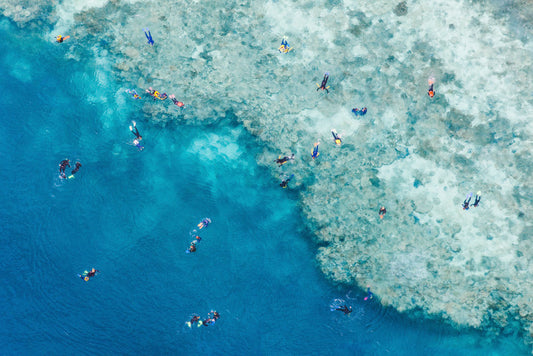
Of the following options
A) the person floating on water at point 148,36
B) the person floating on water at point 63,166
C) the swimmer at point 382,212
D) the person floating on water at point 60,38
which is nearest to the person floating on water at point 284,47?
the person floating on water at point 148,36

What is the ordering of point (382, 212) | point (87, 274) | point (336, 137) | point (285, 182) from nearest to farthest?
point (382, 212), point (336, 137), point (285, 182), point (87, 274)

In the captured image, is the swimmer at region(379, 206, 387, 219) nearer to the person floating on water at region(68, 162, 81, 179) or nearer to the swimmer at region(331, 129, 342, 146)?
the swimmer at region(331, 129, 342, 146)

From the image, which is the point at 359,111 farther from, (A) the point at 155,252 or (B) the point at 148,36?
(A) the point at 155,252

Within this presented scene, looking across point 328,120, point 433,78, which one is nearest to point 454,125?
point 433,78

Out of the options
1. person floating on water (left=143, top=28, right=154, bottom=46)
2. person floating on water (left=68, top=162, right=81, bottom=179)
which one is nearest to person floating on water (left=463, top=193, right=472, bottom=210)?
person floating on water (left=143, top=28, right=154, bottom=46)

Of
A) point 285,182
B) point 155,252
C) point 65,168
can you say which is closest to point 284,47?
point 285,182

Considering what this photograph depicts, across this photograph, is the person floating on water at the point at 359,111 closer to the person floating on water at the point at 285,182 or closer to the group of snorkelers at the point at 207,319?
the person floating on water at the point at 285,182

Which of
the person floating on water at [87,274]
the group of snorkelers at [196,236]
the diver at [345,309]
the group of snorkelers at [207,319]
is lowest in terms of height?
the group of snorkelers at [207,319]

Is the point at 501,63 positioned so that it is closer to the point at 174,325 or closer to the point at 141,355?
the point at 174,325
